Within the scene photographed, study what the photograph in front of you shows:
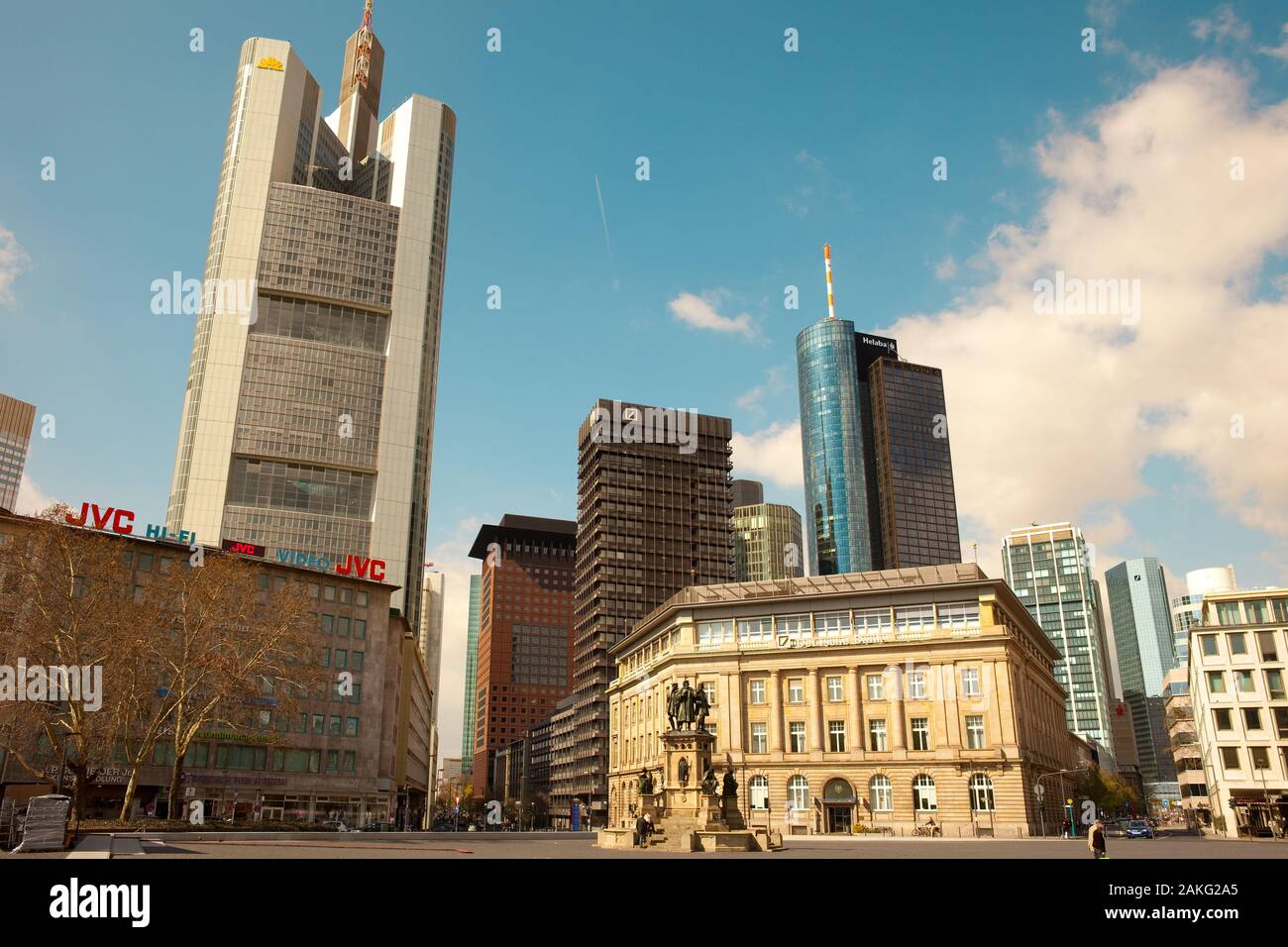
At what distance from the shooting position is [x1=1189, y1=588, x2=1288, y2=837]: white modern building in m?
79.4

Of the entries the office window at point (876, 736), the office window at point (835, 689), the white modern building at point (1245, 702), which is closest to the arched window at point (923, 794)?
the office window at point (876, 736)

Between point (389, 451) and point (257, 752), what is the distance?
74.8 metres

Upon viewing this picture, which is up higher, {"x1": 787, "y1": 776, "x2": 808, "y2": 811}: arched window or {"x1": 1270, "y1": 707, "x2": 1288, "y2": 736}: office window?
{"x1": 1270, "y1": 707, "x2": 1288, "y2": 736}: office window

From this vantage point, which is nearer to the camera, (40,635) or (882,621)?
(40,635)

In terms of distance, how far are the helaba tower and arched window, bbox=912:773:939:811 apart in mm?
91031

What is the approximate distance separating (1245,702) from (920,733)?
117 ft

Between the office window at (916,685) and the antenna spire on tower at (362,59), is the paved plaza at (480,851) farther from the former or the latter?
the antenna spire on tower at (362,59)

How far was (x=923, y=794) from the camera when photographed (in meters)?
70.8

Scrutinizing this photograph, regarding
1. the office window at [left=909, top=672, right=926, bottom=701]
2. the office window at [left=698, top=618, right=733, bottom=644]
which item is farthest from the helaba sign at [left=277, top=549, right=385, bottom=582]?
the office window at [left=909, top=672, right=926, bottom=701]

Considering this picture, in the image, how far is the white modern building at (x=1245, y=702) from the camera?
79.4 m

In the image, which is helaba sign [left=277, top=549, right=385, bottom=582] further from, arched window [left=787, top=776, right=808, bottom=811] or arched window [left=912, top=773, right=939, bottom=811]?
arched window [left=912, top=773, right=939, bottom=811]
